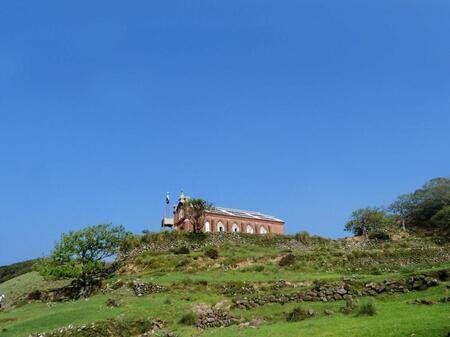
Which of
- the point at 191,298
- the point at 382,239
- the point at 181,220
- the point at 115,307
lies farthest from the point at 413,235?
the point at 115,307

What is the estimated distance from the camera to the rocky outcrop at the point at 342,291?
30.6 metres

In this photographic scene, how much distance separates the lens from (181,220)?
3378 inches

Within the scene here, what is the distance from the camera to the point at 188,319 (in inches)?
1209

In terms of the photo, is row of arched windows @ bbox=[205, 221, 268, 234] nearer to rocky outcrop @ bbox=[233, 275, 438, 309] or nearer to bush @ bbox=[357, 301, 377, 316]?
rocky outcrop @ bbox=[233, 275, 438, 309]

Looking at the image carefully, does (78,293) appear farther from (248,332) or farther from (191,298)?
(248,332)

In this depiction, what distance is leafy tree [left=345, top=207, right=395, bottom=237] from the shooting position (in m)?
76.8

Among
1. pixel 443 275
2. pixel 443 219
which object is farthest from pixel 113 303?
pixel 443 219

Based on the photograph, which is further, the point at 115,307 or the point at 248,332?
the point at 115,307

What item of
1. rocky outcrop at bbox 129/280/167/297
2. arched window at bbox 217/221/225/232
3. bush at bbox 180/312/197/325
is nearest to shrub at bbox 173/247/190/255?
rocky outcrop at bbox 129/280/167/297

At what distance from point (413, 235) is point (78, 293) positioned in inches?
1847

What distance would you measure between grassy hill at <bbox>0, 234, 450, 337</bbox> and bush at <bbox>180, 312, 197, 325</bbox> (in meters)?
0.06

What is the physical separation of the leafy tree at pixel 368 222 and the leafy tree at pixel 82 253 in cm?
3814

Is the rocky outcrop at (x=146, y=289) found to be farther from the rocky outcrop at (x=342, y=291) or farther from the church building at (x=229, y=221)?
the church building at (x=229, y=221)

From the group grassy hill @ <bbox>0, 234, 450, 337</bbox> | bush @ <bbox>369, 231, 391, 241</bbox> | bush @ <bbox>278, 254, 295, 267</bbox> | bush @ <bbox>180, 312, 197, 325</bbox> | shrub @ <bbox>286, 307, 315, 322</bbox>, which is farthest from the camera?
bush @ <bbox>369, 231, 391, 241</bbox>
